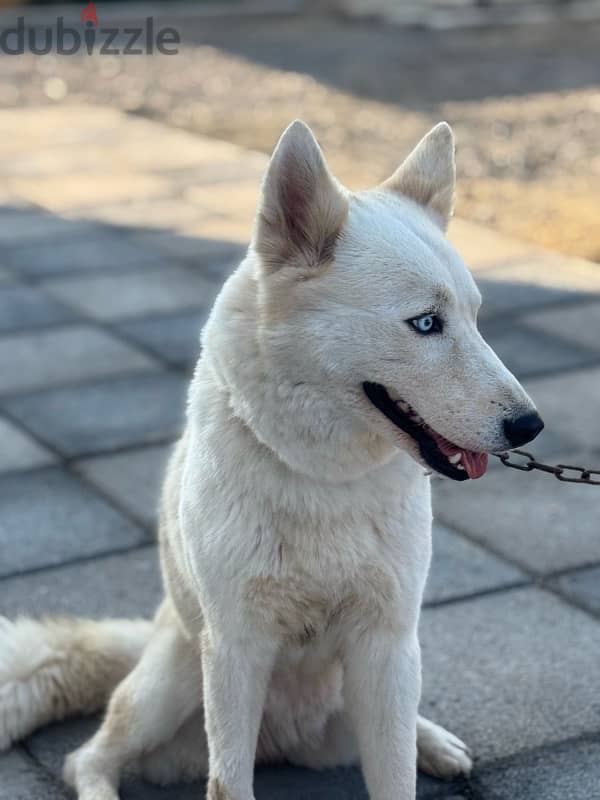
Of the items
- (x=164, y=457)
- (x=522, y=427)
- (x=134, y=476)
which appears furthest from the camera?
(x=164, y=457)

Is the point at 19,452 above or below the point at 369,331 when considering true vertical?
below

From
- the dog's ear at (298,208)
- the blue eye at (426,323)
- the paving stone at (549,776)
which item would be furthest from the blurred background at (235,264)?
the dog's ear at (298,208)

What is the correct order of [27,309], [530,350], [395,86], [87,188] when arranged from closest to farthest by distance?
[530,350], [27,309], [87,188], [395,86]

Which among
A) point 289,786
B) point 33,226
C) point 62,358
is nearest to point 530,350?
point 62,358

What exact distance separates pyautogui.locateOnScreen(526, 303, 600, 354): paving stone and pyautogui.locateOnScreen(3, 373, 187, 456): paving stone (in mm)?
1910

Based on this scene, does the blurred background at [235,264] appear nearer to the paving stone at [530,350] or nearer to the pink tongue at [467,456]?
the paving stone at [530,350]

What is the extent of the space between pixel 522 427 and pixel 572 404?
11.1 ft

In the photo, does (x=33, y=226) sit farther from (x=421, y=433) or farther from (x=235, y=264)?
(x=421, y=433)

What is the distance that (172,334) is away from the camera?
712 centimetres

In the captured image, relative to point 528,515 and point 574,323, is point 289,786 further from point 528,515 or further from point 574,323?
point 574,323

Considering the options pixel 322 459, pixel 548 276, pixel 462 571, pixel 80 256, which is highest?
pixel 322 459

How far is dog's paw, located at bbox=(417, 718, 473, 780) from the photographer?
3562 mm

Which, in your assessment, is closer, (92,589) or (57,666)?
(57,666)

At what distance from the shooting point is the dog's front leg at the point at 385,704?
3.09 m
